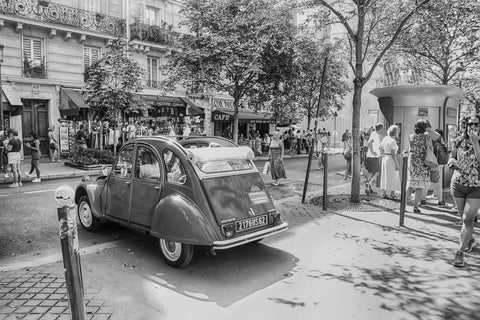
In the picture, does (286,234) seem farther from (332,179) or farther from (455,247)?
(332,179)

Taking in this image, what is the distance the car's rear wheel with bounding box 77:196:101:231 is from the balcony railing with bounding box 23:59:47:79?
15.3m

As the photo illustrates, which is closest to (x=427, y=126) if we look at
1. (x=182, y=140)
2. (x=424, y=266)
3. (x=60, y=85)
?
(x=424, y=266)

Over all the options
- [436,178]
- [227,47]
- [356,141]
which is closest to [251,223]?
[356,141]

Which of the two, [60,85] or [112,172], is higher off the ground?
→ [60,85]

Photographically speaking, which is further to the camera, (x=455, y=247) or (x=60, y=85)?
(x=60, y=85)

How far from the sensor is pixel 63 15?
19.8 meters

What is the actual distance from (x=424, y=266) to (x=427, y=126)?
377cm

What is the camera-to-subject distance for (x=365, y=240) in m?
6.14

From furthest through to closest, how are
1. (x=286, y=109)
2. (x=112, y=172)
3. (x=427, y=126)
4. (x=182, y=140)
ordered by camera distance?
(x=286, y=109), (x=427, y=126), (x=112, y=172), (x=182, y=140)

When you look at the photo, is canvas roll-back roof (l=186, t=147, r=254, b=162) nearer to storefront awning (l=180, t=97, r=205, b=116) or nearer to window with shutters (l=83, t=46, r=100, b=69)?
window with shutters (l=83, t=46, r=100, b=69)

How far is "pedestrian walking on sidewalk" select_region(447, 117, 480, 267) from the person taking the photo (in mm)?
4824

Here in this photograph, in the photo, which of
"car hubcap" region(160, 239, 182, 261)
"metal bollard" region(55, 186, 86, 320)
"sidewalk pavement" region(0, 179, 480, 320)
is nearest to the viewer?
"metal bollard" region(55, 186, 86, 320)

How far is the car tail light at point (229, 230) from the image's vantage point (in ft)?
15.1

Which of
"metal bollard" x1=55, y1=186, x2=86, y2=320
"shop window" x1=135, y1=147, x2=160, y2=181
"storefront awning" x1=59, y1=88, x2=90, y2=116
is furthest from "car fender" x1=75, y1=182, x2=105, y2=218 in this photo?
"storefront awning" x1=59, y1=88, x2=90, y2=116
